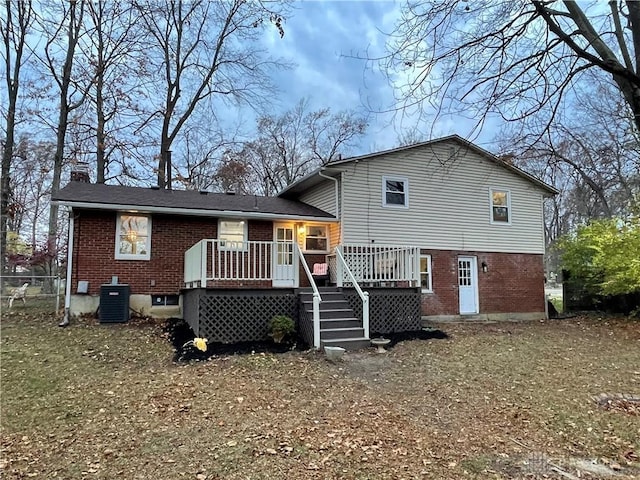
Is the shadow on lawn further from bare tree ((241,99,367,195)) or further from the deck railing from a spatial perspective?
bare tree ((241,99,367,195))

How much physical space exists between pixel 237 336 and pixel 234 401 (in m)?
3.39

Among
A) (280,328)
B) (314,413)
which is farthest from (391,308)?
(314,413)

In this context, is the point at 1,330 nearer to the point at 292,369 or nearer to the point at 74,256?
the point at 74,256

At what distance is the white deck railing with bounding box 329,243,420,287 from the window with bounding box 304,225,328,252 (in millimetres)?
2105

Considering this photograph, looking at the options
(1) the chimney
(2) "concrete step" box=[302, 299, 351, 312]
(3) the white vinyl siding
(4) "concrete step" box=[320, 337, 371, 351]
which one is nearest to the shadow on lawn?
(4) "concrete step" box=[320, 337, 371, 351]

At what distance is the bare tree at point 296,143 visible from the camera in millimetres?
29094

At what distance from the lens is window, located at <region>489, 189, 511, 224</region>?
14.9 m

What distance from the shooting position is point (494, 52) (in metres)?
5.60

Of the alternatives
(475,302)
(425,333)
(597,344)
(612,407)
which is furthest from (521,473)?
(475,302)

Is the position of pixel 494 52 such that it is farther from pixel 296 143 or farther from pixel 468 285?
pixel 296 143

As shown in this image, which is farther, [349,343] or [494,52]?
[349,343]

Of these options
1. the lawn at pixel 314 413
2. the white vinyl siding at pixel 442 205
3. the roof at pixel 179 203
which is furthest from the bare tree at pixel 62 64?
the white vinyl siding at pixel 442 205

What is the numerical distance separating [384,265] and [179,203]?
593 centimetres

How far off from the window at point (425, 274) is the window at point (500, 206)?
3.11 meters
